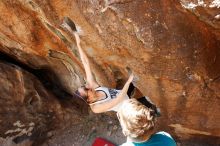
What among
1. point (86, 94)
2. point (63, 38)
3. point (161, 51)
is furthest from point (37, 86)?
point (161, 51)

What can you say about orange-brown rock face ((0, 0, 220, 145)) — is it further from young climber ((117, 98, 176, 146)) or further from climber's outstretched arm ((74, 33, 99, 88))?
young climber ((117, 98, 176, 146))

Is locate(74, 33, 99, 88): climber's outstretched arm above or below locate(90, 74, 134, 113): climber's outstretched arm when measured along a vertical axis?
above

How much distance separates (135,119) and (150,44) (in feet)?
5.31

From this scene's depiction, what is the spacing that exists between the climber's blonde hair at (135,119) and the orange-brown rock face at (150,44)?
1403 mm

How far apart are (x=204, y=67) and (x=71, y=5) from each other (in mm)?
1451

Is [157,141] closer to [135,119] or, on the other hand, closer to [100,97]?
[135,119]

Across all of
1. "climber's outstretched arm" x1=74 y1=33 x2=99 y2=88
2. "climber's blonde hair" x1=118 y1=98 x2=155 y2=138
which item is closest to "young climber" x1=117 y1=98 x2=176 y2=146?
"climber's blonde hair" x1=118 y1=98 x2=155 y2=138

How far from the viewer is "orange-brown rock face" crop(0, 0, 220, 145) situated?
3455 millimetres

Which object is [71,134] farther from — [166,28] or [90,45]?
[166,28]

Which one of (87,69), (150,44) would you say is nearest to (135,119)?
(150,44)

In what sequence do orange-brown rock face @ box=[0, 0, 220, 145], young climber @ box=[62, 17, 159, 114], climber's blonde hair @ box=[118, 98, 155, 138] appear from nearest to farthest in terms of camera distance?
climber's blonde hair @ box=[118, 98, 155, 138] → orange-brown rock face @ box=[0, 0, 220, 145] → young climber @ box=[62, 17, 159, 114]

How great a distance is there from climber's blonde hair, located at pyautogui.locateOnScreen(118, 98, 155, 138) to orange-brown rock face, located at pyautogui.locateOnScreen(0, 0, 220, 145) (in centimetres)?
140

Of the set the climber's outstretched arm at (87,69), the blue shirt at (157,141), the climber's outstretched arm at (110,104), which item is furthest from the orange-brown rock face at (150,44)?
the blue shirt at (157,141)

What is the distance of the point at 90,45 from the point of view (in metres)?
4.16
